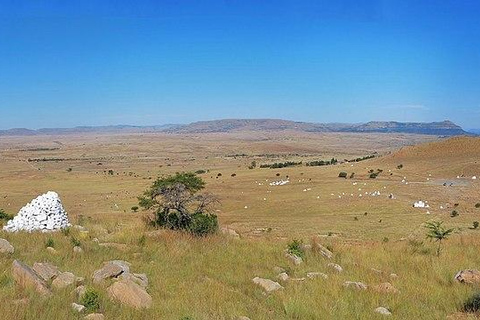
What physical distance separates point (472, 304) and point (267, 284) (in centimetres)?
394

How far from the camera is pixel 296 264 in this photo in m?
12.2

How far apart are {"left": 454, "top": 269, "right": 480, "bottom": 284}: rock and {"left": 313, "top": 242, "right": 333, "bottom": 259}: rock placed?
3364 millimetres

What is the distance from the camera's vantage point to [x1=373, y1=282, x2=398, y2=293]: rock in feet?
31.6

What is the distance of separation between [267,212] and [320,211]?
13.8 feet

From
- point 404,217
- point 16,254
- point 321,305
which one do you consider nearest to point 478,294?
point 321,305

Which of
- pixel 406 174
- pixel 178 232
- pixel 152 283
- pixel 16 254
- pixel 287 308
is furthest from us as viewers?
pixel 406 174

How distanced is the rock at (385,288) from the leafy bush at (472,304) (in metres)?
1.33

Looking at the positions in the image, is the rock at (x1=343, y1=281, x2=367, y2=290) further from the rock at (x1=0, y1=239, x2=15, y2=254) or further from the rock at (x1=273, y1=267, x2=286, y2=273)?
the rock at (x1=0, y1=239, x2=15, y2=254)

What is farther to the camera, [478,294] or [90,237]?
[90,237]

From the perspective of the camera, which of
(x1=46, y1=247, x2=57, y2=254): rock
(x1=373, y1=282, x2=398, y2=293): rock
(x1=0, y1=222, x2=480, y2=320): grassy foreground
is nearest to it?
(x1=0, y1=222, x2=480, y2=320): grassy foreground

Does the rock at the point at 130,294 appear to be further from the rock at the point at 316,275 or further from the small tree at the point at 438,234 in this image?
the small tree at the point at 438,234

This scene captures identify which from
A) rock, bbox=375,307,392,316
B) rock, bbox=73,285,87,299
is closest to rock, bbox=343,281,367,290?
rock, bbox=375,307,392,316

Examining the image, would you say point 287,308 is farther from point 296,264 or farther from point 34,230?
point 34,230

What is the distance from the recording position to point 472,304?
8797 mm
